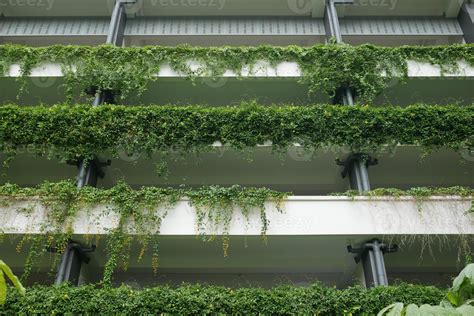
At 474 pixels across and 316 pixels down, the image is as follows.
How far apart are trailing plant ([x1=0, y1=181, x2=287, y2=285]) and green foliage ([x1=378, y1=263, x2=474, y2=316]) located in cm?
875

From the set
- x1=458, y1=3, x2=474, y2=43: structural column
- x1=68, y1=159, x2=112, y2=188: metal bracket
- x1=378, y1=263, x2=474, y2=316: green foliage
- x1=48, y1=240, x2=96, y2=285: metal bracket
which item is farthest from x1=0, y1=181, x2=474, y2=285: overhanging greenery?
x1=378, y1=263, x2=474, y2=316: green foliage

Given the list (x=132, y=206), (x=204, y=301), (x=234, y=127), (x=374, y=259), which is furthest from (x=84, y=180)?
(x=374, y=259)

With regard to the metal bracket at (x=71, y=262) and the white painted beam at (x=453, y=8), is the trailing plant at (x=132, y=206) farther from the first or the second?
the white painted beam at (x=453, y=8)

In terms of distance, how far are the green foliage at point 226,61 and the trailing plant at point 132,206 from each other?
4.12 m

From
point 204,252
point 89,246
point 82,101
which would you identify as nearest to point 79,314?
point 89,246

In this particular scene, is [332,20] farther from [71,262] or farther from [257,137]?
[71,262]

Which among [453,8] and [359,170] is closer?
[359,170]

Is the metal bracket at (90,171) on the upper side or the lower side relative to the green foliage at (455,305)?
upper

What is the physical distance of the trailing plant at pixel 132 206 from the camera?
12492 millimetres

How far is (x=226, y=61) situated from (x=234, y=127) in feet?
10.6

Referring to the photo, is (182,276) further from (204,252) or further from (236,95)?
(236,95)

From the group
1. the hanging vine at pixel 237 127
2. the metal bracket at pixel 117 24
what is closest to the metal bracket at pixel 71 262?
the hanging vine at pixel 237 127

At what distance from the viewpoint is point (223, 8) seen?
19.6m

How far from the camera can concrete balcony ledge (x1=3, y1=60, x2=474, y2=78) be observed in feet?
52.8
